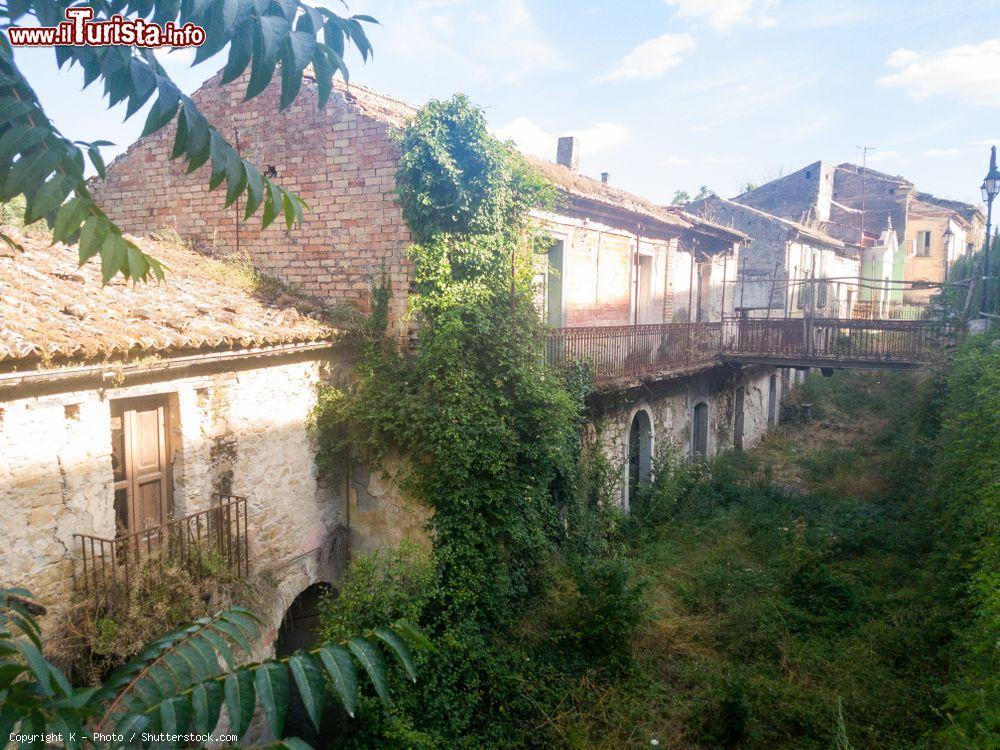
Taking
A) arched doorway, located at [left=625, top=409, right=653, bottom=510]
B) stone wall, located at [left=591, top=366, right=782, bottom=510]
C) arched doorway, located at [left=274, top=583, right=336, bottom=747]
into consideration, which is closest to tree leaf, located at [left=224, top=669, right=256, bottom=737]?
arched doorway, located at [left=274, top=583, right=336, bottom=747]

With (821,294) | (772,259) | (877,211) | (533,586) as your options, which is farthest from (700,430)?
(877,211)

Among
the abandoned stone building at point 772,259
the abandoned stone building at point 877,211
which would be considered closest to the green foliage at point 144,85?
the abandoned stone building at point 772,259

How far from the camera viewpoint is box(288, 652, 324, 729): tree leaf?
74.1 inches

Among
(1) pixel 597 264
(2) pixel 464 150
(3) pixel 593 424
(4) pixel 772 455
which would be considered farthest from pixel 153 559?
(4) pixel 772 455

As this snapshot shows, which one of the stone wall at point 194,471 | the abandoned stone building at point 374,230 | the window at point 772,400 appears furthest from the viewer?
the window at point 772,400

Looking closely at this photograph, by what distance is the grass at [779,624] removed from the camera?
23.5ft

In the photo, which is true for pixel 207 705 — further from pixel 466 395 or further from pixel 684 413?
pixel 684 413

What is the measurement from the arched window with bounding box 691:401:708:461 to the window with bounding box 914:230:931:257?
31049 millimetres

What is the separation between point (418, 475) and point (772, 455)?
14.2m

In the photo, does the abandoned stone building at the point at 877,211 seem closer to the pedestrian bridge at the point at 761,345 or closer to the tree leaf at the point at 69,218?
the pedestrian bridge at the point at 761,345

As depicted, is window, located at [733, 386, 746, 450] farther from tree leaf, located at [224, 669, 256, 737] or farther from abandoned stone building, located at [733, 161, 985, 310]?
tree leaf, located at [224, 669, 256, 737]

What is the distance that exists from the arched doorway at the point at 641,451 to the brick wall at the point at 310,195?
7141 millimetres

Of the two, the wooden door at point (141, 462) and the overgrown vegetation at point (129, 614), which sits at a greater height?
the wooden door at point (141, 462)

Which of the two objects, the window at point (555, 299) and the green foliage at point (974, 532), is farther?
the window at point (555, 299)
